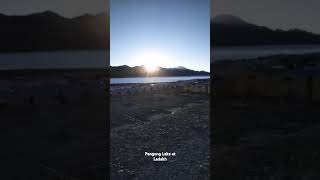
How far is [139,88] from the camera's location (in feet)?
11.0

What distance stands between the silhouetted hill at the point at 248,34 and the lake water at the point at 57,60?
3.81ft

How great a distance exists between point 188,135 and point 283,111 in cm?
99

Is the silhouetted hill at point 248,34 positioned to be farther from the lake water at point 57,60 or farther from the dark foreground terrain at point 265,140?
the lake water at point 57,60

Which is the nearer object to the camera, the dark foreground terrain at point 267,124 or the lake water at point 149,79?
the dark foreground terrain at point 267,124

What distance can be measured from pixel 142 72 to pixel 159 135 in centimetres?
67

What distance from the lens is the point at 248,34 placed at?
10.9 ft

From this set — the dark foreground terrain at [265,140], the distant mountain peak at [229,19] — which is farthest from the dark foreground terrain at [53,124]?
the distant mountain peak at [229,19]

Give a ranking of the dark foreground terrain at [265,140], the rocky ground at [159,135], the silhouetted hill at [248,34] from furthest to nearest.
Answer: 1. the silhouetted hill at [248,34]
2. the rocky ground at [159,135]
3. the dark foreground terrain at [265,140]

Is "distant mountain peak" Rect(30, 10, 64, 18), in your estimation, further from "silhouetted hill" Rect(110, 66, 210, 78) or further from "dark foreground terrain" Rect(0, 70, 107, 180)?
"silhouetted hill" Rect(110, 66, 210, 78)

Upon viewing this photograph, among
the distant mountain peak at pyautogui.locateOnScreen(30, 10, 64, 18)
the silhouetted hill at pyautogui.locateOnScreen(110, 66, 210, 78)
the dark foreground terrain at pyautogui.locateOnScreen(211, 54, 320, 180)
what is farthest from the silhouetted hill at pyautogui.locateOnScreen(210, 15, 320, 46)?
the distant mountain peak at pyautogui.locateOnScreen(30, 10, 64, 18)

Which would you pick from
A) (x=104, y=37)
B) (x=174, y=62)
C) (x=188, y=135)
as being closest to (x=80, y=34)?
(x=104, y=37)

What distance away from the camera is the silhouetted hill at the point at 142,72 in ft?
10.6

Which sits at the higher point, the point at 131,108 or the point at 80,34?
the point at 80,34

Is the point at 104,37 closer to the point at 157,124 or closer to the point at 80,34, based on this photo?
the point at 80,34
